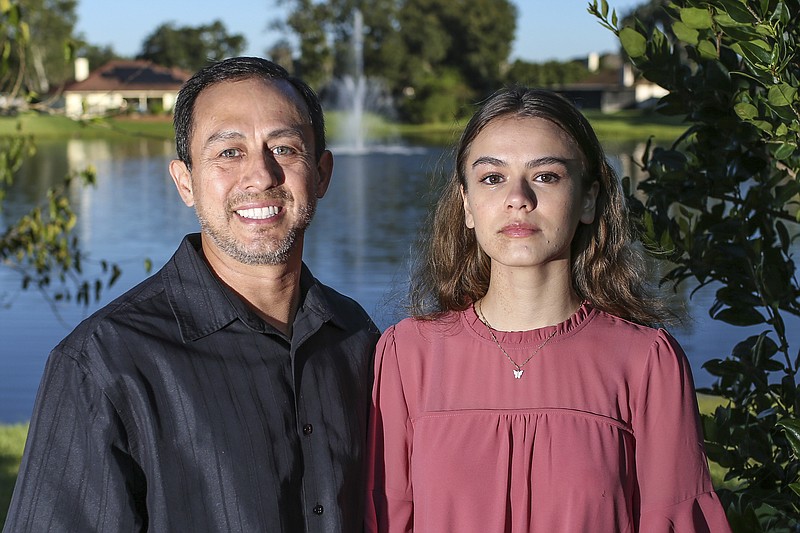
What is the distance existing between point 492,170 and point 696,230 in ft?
2.38

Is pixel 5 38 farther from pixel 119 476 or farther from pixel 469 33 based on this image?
pixel 469 33

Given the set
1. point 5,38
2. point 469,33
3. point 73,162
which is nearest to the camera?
point 5,38

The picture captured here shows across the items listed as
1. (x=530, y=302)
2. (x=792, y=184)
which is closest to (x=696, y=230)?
(x=792, y=184)

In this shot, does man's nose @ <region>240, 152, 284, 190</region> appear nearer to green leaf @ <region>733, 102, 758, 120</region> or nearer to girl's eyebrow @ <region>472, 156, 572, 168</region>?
girl's eyebrow @ <region>472, 156, 572, 168</region>

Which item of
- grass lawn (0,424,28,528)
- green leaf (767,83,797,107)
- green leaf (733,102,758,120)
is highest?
green leaf (767,83,797,107)

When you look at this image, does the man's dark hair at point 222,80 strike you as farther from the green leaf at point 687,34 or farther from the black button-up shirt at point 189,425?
the green leaf at point 687,34

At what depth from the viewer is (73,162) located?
3144 centimetres

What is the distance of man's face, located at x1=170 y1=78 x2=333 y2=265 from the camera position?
2.45 metres

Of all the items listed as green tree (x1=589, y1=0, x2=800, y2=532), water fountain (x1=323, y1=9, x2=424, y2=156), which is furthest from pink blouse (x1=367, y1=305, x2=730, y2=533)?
water fountain (x1=323, y1=9, x2=424, y2=156)

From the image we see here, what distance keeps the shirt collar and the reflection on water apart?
47 centimetres

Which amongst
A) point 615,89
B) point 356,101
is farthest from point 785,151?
point 615,89

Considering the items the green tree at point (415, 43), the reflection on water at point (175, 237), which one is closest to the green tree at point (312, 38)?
the green tree at point (415, 43)

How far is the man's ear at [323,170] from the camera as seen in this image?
8.81ft

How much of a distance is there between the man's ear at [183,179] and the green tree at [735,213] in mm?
1088
